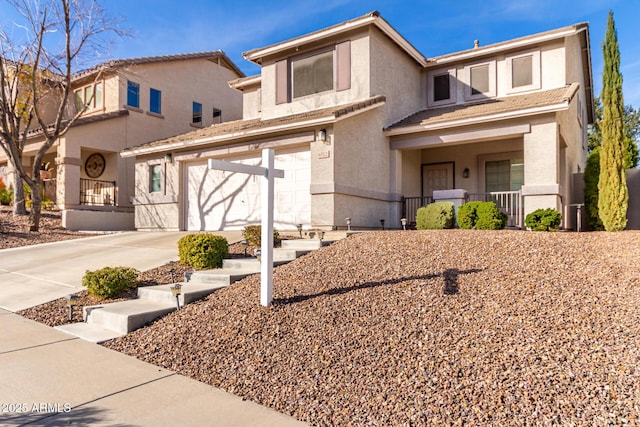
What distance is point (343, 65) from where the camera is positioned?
42.1 feet

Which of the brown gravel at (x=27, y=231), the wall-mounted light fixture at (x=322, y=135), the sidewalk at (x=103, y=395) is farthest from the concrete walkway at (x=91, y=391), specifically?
the wall-mounted light fixture at (x=322, y=135)

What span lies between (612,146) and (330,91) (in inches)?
302

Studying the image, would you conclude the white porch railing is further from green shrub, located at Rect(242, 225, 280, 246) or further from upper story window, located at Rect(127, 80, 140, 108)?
upper story window, located at Rect(127, 80, 140, 108)

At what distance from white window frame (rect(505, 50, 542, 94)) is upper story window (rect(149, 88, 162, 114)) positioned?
1511 cm

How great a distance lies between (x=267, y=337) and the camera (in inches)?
177

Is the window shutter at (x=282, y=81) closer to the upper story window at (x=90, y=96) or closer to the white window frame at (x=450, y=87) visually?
the white window frame at (x=450, y=87)

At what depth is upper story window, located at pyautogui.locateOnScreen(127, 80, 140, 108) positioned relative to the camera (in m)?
18.6

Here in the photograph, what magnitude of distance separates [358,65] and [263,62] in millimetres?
3812

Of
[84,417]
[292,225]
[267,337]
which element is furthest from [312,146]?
[84,417]

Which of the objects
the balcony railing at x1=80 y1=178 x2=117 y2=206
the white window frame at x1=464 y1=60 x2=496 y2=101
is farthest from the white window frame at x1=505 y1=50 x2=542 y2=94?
the balcony railing at x1=80 y1=178 x2=117 y2=206

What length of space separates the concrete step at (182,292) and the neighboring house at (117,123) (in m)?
9.77

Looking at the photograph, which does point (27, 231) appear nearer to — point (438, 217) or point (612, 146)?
point (438, 217)

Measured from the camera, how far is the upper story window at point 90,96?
61.9 feet

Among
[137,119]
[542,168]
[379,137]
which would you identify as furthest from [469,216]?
[137,119]
